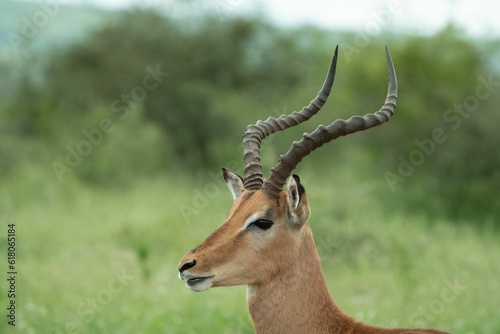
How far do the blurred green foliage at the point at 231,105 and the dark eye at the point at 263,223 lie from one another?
9.75 m

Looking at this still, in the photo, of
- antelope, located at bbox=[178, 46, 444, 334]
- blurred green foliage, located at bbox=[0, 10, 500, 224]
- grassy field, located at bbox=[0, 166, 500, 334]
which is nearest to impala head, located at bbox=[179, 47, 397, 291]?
antelope, located at bbox=[178, 46, 444, 334]

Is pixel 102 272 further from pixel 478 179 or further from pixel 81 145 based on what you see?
pixel 81 145

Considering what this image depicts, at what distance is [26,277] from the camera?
11.1 meters

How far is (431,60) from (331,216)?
671cm

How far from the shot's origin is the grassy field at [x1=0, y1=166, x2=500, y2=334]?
28.5 ft

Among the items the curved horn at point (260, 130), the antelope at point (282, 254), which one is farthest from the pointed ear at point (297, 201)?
the curved horn at point (260, 130)

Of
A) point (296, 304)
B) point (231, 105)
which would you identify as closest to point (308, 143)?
point (296, 304)

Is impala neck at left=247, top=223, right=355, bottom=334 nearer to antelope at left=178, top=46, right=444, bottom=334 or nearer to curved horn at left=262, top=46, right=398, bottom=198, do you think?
antelope at left=178, top=46, right=444, bottom=334

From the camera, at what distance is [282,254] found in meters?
5.21

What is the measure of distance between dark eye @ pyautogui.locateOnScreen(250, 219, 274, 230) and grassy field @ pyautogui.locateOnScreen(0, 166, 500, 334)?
285 cm

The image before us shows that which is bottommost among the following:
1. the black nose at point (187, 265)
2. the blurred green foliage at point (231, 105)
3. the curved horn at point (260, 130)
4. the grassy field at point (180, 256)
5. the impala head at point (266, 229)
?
the black nose at point (187, 265)

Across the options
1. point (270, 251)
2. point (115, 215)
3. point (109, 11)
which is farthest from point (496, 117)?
point (109, 11)

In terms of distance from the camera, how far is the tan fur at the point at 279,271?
16.8ft

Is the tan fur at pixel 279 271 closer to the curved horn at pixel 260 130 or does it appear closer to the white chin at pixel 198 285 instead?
the white chin at pixel 198 285
